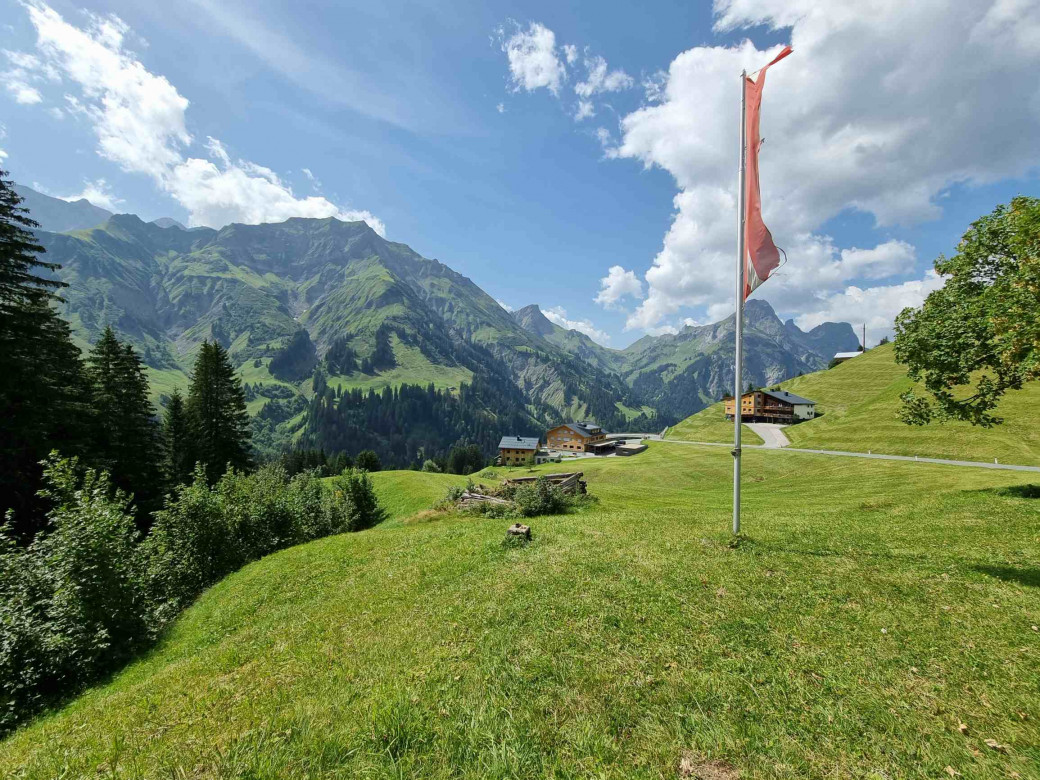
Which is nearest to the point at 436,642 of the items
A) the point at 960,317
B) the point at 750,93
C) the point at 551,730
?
the point at 551,730

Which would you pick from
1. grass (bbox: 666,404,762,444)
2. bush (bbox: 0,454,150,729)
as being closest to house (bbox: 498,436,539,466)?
grass (bbox: 666,404,762,444)

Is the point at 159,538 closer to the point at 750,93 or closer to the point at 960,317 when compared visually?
the point at 750,93

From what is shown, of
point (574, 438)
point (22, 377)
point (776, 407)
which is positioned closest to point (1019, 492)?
point (22, 377)

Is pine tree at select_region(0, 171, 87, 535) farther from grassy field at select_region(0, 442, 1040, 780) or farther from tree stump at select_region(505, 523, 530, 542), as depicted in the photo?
tree stump at select_region(505, 523, 530, 542)

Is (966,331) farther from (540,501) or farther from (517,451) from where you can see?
(517,451)

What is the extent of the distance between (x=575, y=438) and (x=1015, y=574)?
5543 inches

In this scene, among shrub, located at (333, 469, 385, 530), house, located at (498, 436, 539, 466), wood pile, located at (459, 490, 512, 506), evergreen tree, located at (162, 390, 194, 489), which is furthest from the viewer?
house, located at (498, 436, 539, 466)

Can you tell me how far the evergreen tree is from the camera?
1785 inches

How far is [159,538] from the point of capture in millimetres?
17562

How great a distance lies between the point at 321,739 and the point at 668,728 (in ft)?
14.1

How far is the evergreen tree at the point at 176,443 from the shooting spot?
45344mm

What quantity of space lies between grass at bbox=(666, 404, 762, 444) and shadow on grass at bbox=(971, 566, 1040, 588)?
6738cm

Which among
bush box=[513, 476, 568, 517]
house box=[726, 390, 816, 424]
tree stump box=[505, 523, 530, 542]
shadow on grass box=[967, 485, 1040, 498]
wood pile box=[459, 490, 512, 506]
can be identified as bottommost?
Answer: wood pile box=[459, 490, 512, 506]

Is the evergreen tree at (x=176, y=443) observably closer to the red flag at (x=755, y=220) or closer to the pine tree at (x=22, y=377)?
the pine tree at (x=22, y=377)
